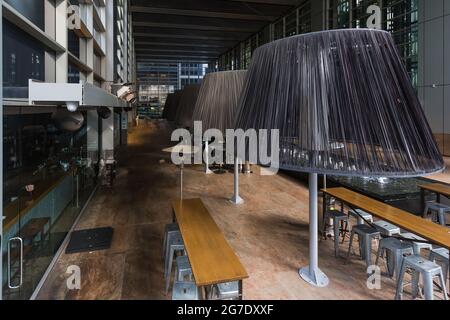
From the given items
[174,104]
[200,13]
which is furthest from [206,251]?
[200,13]

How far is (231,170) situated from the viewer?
384 inches

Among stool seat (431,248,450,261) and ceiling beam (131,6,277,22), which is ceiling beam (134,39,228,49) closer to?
ceiling beam (131,6,277,22)

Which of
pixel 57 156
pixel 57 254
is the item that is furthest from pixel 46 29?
pixel 57 254

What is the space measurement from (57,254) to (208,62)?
3636 centimetres

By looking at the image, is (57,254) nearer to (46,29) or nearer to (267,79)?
(46,29)

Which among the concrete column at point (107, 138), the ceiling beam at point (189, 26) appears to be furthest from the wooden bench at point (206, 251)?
the ceiling beam at point (189, 26)

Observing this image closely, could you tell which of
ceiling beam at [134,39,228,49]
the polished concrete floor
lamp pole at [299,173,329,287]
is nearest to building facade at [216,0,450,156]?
the polished concrete floor

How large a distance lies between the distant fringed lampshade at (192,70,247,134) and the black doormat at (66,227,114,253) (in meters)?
2.15

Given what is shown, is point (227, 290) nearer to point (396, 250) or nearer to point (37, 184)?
point (396, 250)

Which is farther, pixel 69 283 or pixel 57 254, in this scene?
pixel 57 254

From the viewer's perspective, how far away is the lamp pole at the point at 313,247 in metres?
3.10

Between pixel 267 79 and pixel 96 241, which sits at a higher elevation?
pixel 267 79

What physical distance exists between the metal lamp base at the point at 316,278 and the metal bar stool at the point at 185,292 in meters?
1.30

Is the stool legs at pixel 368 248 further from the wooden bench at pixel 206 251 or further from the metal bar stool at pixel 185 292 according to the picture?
the metal bar stool at pixel 185 292
